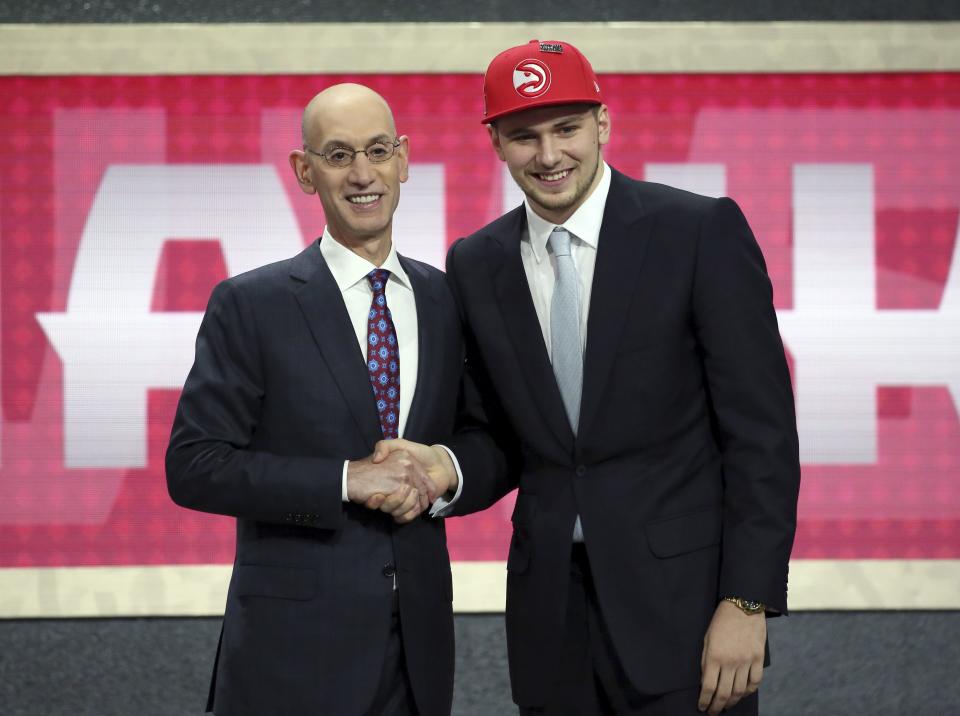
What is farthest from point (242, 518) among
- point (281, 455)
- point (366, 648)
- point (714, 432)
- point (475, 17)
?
point (475, 17)

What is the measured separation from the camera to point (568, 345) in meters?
1.68

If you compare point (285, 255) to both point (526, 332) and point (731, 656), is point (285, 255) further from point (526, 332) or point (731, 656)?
point (731, 656)

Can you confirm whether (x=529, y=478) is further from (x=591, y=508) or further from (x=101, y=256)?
(x=101, y=256)

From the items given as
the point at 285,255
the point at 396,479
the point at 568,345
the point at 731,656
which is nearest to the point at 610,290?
the point at 568,345

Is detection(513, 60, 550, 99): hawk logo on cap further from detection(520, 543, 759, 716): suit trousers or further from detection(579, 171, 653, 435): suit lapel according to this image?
detection(520, 543, 759, 716): suit trousers

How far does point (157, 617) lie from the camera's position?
Answer: 3.08 m

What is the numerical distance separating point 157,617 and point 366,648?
1.60m

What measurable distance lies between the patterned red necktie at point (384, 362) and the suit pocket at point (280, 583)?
0.84ft

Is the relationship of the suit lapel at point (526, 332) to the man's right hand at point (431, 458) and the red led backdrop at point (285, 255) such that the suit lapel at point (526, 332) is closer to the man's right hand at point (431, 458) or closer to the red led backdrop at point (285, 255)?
the man's right hand at point (431, 458)

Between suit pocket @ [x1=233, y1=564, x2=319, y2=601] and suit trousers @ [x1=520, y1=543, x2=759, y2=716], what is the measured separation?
0.41 metres

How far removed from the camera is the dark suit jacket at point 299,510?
167cm

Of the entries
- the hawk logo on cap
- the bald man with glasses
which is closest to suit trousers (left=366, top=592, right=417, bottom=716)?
the bald man with glasses

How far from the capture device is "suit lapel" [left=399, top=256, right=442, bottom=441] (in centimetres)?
177

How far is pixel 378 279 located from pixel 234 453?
380 mm
